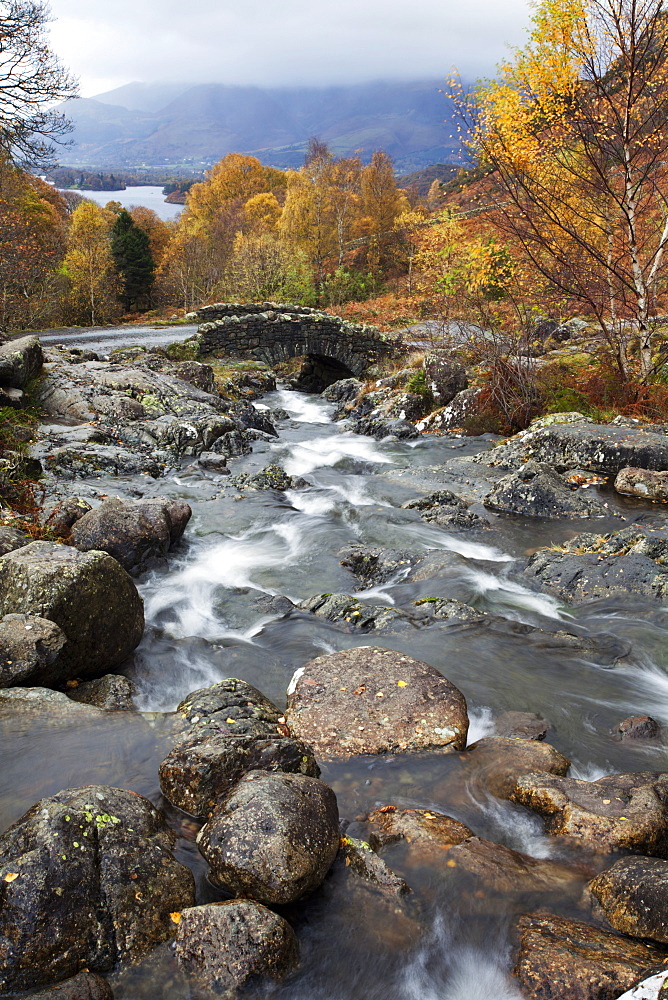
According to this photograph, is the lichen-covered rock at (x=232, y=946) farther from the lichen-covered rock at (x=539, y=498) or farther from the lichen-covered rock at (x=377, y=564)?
the lichen-covered rock at (x=539, y=498)

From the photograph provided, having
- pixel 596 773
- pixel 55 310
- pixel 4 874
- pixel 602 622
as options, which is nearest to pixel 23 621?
pixel 4 874

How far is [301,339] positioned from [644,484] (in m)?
17.3

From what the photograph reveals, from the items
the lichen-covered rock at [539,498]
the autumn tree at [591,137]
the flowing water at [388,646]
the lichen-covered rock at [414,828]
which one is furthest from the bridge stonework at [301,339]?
the lichen-covered rock at [414,828]

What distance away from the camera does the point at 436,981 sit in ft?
10.9

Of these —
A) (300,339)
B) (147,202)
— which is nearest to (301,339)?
(300,339)

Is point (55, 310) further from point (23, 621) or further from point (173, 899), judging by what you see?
point (173, 899)

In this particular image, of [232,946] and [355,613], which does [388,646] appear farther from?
[232,946]

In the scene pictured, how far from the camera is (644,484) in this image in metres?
11.3

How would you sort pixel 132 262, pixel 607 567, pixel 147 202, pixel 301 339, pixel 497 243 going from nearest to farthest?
pixel 607 567
pixel 301 339
pixel 497 243
pixel 132 262
pixel 147 202

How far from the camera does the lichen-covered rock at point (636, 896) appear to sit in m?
3.30

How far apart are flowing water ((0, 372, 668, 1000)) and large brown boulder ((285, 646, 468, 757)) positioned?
0.17 meters

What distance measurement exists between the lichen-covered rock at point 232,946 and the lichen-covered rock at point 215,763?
→ 956mm

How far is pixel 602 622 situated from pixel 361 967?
5.32 meters

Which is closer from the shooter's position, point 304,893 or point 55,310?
point 304,893
